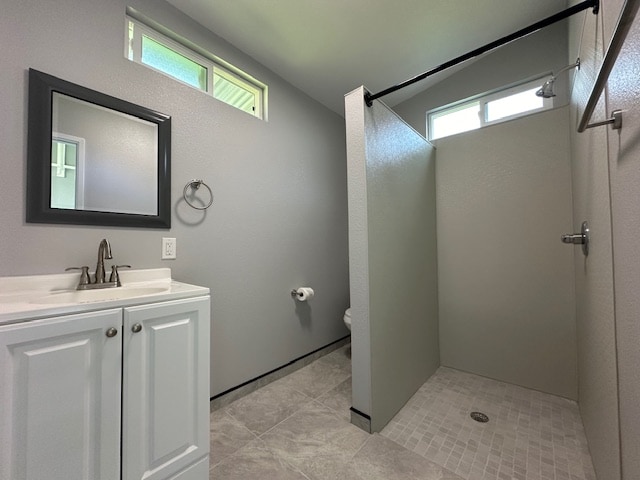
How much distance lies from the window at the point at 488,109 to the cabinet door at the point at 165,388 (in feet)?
8.58

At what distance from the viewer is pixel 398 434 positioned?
142 cm

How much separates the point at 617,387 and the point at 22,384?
1.85m

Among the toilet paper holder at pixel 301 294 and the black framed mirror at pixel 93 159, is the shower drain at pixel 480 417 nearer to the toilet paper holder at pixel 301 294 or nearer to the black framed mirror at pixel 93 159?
the toilet paper holder at pixel 301 294

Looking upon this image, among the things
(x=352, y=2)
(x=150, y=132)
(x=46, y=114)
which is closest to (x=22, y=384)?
(x=46, y=114)

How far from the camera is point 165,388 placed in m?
0.95

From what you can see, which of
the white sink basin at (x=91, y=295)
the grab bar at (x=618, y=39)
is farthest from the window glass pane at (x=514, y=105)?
the white sink basin at (x=91, y=295)

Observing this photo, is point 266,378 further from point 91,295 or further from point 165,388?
point 91,295

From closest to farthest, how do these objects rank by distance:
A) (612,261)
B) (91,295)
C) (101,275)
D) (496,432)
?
(612,261) < (91,295) < (101,275) < (496,432)

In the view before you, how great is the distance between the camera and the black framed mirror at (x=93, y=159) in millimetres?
1083

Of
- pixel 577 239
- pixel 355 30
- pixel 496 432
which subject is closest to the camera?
pixel 577 239

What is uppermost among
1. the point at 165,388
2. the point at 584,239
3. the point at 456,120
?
the point at 456,120

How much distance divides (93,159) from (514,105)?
313cm

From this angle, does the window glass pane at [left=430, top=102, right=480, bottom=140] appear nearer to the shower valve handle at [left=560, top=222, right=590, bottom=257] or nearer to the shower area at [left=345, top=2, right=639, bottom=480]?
the shower area at [left=345, top=2, right=639, bottom=480]

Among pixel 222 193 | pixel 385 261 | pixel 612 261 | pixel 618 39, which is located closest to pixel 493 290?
pixel 385 261
